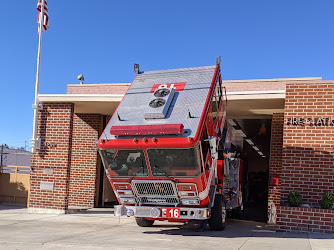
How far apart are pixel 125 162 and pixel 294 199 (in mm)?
4739

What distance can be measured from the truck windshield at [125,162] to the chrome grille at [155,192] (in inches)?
11.1

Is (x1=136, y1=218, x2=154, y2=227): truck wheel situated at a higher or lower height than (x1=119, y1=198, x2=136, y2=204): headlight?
lower

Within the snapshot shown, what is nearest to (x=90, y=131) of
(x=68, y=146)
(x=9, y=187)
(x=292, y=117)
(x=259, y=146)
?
(x=68, y=146)

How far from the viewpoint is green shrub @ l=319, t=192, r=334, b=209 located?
10867 millimetres

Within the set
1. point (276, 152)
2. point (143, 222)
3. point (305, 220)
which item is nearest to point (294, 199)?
point (305, 220)

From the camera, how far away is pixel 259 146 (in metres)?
24.2

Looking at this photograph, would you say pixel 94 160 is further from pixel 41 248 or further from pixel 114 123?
pixel 41 248

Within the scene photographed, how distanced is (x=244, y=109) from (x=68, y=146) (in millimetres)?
6304

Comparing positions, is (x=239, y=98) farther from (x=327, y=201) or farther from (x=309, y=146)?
(x=327, y=201)

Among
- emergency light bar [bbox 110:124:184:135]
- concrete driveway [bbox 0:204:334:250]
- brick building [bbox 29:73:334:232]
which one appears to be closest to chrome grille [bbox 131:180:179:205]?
concrete driveway [bbox 0:204:334:250]

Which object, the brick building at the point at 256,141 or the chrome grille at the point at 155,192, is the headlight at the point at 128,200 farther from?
the brick building at the point at 256,141

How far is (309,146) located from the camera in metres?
11.6

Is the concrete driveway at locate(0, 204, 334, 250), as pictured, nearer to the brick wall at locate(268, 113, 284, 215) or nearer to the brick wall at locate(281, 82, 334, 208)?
the brick wall at locate(281, 82, 334, 208)

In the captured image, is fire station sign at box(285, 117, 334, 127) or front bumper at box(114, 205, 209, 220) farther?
fire station sign at box(285, 117, 334, 127)
